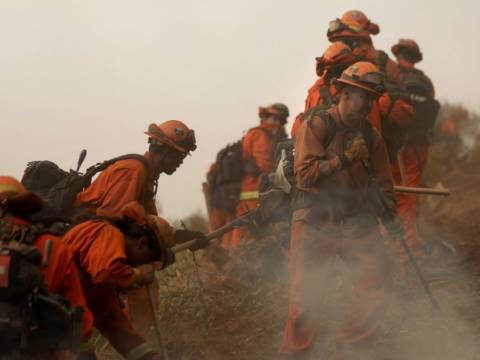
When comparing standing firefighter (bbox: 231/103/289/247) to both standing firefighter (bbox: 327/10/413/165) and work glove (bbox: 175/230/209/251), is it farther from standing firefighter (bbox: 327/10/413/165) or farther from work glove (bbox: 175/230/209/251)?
work glove (bbox: 175/230/209/251)

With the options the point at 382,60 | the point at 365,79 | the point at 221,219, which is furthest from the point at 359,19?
the point at 221,219

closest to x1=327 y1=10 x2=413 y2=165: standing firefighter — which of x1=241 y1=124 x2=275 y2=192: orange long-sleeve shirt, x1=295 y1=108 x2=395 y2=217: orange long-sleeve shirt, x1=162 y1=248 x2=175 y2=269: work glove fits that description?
x1=295 y1=108 x2=395 y2=217: orange long-sleeve shirt

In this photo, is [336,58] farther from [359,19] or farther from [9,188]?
[9,188]

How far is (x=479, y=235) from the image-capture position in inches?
400

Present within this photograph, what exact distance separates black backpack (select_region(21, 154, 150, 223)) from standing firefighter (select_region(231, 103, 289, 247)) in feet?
15.4

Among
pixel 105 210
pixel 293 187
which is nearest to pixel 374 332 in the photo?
pixel 293 187

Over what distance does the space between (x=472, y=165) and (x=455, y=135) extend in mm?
845

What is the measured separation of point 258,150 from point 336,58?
390cm

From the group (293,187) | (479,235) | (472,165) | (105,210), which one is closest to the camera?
(105,210)

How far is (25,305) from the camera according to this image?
4.29 m

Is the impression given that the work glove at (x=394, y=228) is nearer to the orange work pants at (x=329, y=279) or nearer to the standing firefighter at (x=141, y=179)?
the orange work pants at (x=329, y=279)

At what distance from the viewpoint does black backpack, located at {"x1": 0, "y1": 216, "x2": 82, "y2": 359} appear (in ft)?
13.9

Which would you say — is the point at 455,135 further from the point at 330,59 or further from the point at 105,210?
the point at 105,210

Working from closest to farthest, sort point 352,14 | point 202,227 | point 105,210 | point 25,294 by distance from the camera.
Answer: point 25,294, point 105,210, point 352,14, point 202,227
